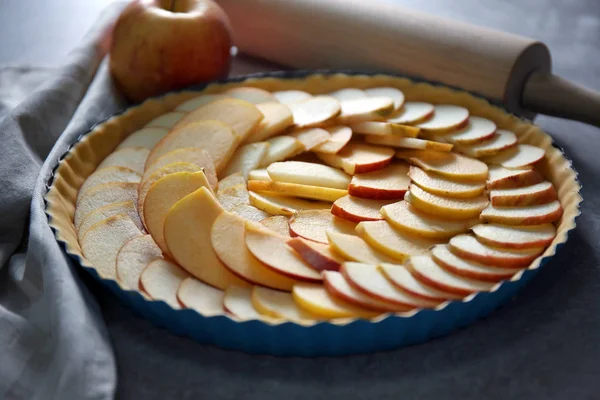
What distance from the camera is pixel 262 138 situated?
174 centimetres

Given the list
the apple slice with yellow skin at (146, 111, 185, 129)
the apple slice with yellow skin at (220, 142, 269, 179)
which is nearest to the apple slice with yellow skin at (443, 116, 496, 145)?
the apple slice with yellow skin at (220, 142, 269, 179)

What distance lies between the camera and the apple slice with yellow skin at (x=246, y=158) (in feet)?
5.44

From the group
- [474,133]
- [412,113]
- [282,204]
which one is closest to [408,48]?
[412,113]

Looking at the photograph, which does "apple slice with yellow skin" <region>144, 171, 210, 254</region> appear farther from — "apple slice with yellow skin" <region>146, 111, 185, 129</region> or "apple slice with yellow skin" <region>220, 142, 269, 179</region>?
"apple slice with yellow skin" <region>146, 111, 185, 129</region>

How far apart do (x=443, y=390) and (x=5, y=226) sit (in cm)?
95

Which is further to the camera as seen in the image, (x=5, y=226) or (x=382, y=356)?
(x=5, y=226)

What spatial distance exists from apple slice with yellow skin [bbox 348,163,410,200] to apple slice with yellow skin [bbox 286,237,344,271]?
23 centimetres

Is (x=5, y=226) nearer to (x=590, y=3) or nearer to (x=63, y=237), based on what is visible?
(x=63, y=237)

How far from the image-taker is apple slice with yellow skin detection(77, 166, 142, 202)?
1604mm

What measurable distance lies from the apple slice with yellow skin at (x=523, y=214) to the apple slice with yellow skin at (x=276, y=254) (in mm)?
389

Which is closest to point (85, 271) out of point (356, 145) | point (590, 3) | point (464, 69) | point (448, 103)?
point (356, 145)

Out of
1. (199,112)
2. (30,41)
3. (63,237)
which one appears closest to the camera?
(63,237)

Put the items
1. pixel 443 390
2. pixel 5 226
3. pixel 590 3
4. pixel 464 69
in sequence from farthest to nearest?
pixel 590 3 < pixel 464 69 < pixel 5 226 < pixel 443 390

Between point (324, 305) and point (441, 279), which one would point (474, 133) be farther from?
point (324, 305)
